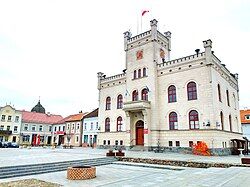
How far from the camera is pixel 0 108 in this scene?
49.9 meters

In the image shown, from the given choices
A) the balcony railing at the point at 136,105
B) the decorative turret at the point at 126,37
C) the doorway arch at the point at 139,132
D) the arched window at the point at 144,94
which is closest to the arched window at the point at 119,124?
the doorway arch at the point at 139,132

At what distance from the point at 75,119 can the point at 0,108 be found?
60.3ft

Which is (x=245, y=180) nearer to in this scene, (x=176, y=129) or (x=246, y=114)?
(x=176, y=129)

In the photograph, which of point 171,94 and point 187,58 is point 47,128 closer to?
point 171,94

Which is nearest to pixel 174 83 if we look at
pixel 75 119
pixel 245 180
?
pixel 245 180

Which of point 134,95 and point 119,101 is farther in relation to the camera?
point 119,101

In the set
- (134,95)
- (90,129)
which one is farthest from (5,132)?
(134,95)

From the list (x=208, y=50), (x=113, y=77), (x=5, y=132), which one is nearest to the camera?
(x=208, y=50)

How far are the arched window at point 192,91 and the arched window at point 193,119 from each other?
1533 mm

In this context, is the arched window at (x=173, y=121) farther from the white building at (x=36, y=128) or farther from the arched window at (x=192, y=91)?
the white building at (x=36, y=128)

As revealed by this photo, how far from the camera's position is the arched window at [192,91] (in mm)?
23094

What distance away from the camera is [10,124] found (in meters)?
50.5

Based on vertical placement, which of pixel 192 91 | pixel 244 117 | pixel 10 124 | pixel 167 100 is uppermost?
pixel 192 91

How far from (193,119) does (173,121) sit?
2.43 m
